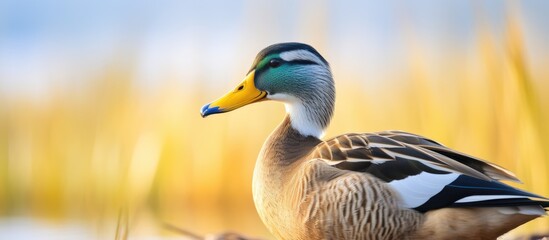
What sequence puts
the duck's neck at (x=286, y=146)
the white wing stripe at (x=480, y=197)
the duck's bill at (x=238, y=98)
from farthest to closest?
the duck's bill at (x=238, y=98), the duck's neck at (x=286, y=146), the white wing stripe at (x=480, y=197)

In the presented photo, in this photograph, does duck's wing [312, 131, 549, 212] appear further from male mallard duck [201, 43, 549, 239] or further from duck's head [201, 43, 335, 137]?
duck's head [201, 43, 335, 137]

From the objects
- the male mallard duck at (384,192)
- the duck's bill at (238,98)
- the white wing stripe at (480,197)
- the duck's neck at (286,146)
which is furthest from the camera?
the duck's bill at (238,98)

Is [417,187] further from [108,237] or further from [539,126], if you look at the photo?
[539,126]

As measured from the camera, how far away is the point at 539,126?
6594mm

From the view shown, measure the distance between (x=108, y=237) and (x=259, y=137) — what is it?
182 inches

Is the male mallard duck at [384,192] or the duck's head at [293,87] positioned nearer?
the male mallard duck at [384,192]

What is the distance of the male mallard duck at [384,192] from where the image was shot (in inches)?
171

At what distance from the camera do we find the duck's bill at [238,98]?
537 cm

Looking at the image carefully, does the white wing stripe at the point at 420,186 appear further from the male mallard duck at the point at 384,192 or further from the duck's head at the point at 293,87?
the duck's head at the point at 293,87

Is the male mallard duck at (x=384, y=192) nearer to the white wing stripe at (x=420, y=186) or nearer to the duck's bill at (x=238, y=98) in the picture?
the white wing stripe at (x=420, y=186)

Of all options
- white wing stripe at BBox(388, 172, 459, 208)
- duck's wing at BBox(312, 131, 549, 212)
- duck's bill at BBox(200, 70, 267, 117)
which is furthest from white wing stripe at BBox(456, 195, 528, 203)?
duck's bill at BBox(200, 70, 267, 117)

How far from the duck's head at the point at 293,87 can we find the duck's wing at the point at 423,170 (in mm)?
556

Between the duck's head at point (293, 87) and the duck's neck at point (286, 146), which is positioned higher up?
the duck's head at point (293, 87)

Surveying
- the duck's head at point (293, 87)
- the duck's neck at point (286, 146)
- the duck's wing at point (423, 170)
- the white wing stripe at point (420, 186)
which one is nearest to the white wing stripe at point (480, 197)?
the duck's wing at point (423, 170)
